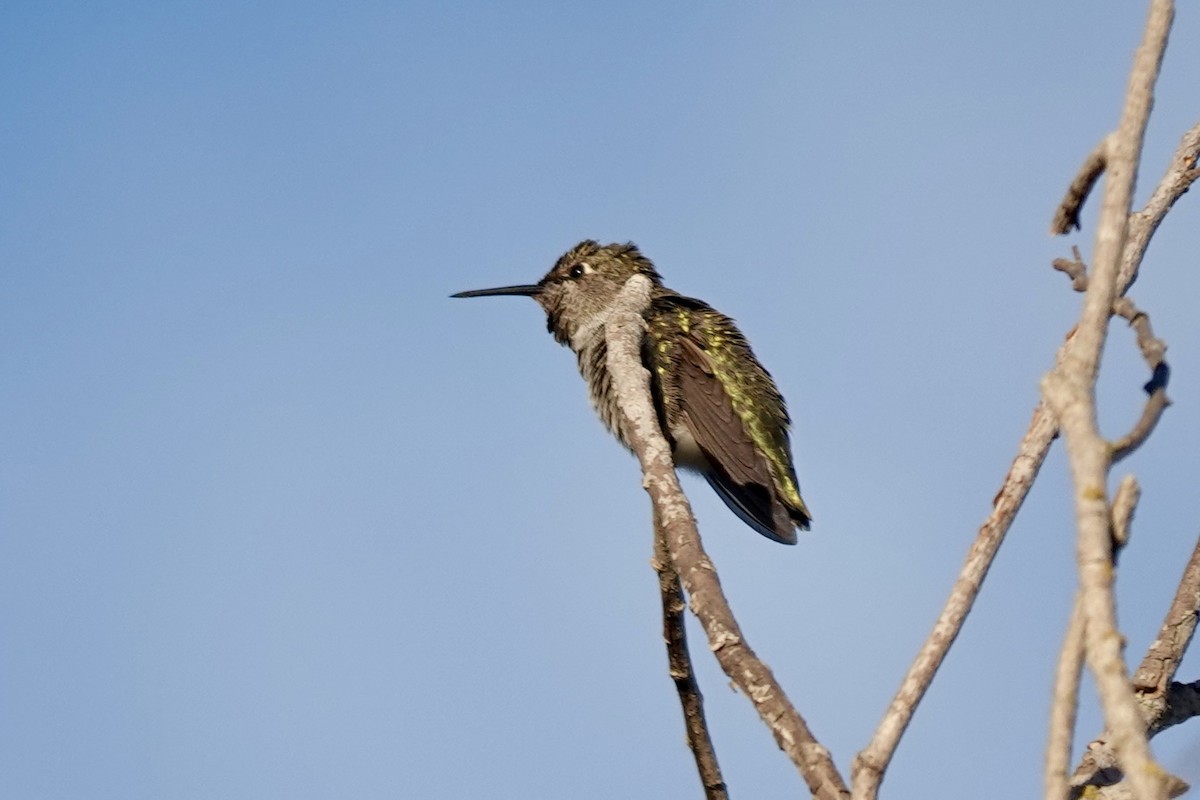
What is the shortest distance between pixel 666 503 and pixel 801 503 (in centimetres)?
391

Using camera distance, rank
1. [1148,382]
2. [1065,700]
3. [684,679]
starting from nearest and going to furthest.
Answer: [1065,700] < [1148,382] < [684,679]

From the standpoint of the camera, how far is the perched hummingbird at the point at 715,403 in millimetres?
7184

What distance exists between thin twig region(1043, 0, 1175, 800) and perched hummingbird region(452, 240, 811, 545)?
4.97m

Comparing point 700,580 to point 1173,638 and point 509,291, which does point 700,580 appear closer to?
point 1173,638

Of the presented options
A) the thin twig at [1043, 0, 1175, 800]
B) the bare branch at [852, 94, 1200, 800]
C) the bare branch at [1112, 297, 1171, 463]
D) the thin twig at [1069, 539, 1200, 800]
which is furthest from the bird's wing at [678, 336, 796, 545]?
the thin twig at [1043, 0, 1175, 800]

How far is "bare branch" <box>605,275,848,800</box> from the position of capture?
8.04ft

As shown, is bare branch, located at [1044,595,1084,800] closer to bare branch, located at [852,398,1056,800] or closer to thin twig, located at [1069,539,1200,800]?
bare branch, located at [852,398,1056,800]

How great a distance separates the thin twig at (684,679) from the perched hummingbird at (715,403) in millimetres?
3006

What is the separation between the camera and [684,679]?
11.8ft

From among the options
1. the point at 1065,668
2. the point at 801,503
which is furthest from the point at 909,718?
the point at 801,503

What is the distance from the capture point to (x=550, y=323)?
27.7ft

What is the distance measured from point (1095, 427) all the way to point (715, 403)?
5695mm

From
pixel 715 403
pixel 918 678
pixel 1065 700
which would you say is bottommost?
pixel 1065 700

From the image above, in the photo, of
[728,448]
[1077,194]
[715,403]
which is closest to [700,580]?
[1077,194]
